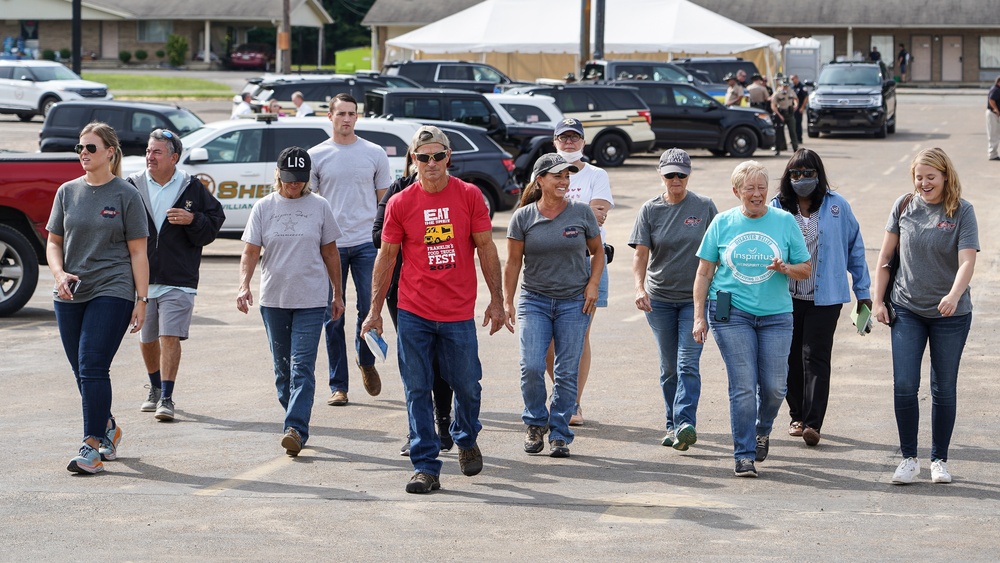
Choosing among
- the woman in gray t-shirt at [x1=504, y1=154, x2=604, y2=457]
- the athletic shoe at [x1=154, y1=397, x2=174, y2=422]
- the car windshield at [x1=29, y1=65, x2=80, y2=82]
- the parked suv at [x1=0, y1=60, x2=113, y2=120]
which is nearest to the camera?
the woman in gray t-shirt at [x1=504, y1=154, x2=604, y2=457]

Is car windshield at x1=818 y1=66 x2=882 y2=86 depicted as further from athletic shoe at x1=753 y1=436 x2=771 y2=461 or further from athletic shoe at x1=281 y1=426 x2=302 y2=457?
athletic shoe at x1=281 y1=426 x2=302 y2=457

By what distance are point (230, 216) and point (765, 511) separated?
12.3 metres

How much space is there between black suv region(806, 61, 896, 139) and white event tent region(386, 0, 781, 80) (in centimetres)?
895

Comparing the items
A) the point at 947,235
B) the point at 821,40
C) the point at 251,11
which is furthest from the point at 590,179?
the point at 251,11

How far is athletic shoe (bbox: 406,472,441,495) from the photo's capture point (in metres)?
7.16

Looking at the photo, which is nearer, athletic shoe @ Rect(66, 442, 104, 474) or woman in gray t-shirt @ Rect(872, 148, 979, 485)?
woman in gray t-shirt @ Rect(872, 148, 979, 485)

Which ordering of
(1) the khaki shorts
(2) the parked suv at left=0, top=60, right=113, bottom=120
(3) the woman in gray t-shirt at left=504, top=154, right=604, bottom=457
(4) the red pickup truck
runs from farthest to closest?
(2) the parked suv at left=0, top=60, right=113, bottom=120, (4) the red pickup truck, (1) the khaki shorts, (3) the woman in gray t-shirt at left=504, top=154, right=604, bottom=457

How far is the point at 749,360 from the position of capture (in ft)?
25.0

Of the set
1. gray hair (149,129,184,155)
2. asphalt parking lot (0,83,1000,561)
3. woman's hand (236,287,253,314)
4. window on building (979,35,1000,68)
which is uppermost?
window on building (979,35,1000,68)

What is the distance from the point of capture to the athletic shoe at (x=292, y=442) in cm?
787

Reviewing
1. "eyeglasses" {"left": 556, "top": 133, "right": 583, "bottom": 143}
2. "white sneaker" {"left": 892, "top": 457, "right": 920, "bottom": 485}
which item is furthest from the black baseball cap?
"white sneaker" {"left": 892, "top": 457, "right": 920, "bottom": 485}

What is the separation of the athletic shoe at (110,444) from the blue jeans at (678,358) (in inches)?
123

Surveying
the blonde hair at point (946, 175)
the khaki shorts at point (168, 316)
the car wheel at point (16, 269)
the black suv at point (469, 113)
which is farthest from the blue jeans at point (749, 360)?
the black suv at point (469, 113)

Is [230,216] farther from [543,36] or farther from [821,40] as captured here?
[821,40]
